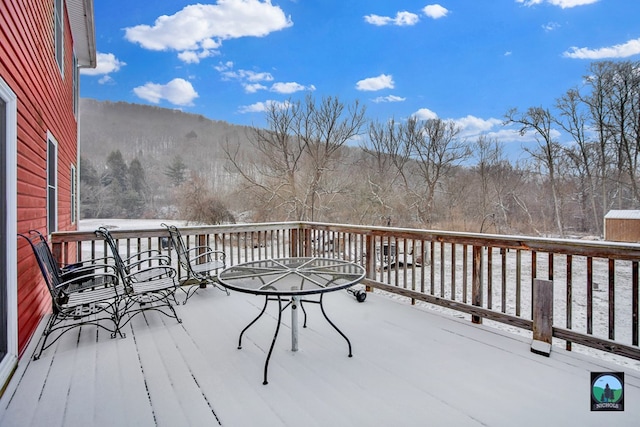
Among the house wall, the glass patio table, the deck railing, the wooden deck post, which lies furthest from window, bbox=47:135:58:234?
the wooden deck post

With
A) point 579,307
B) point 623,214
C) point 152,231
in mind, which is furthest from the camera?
point 623,214

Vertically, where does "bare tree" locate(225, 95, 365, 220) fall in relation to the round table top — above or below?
above

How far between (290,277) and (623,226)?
514 inches

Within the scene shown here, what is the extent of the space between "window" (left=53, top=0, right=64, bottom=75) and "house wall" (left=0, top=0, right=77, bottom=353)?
0.41 meters

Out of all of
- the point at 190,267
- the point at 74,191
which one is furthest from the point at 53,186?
the point at 74,191

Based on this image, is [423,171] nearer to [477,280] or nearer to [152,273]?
[477,280]

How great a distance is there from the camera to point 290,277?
103 inches

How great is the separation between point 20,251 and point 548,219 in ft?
56.7

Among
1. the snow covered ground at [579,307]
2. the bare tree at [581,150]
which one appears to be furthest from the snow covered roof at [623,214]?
the bare tree at [581,150]

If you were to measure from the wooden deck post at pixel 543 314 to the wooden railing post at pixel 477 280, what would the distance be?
20.2 inches

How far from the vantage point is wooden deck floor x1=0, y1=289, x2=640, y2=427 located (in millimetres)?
1761

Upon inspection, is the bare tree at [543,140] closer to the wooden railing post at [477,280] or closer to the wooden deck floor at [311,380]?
the wooden railing post at [477,280]

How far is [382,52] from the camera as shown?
1939 cm

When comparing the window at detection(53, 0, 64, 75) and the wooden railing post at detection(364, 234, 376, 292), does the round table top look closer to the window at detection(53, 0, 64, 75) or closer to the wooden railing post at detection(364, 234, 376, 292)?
the wooden railing post at detection(364, 234, 376, 292)
